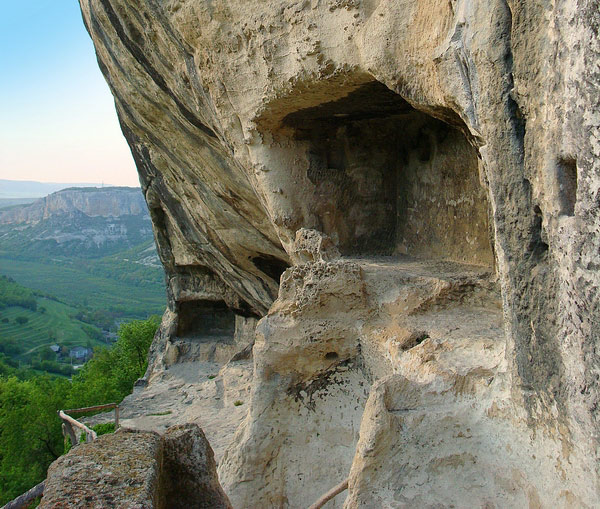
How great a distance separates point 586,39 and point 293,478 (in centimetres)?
256

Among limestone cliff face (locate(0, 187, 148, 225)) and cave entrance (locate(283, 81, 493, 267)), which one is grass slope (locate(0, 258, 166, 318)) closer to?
limestone cliff face (locate(0, 187, 148, 225))

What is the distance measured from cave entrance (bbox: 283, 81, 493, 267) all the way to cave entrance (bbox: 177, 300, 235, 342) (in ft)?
16.6

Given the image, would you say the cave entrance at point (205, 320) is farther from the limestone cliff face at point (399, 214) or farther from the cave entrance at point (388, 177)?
the cave entrance at point (388, 177)

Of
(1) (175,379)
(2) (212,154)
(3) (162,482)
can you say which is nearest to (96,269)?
(1) (175,379)

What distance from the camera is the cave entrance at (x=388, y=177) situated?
3.85 meters

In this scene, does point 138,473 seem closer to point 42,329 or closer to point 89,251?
point 42,329

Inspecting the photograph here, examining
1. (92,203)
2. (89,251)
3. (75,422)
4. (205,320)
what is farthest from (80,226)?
(75,422)

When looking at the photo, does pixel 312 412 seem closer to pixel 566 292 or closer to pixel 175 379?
pixel 566 292

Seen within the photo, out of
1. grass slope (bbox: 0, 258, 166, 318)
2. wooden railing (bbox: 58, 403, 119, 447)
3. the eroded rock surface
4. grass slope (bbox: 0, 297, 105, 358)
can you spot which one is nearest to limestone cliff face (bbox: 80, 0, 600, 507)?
the eroded rock surface

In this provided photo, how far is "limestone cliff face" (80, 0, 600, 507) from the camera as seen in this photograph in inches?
70.1

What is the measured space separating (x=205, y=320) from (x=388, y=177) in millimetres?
5620

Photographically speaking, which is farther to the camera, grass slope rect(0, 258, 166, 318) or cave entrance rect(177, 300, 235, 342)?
grass slope rect(0, 258, 166, 318)

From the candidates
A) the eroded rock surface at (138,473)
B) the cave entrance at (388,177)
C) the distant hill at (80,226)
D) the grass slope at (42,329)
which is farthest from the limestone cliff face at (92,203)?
the eroded rock surface at (138,473)

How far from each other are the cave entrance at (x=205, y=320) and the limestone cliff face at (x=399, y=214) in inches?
127
